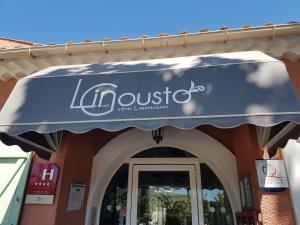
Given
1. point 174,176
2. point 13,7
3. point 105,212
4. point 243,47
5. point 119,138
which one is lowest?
point 105,212

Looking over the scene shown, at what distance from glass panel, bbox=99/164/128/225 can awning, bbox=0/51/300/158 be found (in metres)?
3.83

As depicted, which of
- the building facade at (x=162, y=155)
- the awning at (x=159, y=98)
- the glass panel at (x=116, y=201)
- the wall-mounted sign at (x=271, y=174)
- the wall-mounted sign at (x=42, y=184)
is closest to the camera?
the awning at (x=159, y=98)

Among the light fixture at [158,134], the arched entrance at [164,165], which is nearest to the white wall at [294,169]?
the arched entrance at [164,165]

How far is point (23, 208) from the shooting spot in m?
5.70

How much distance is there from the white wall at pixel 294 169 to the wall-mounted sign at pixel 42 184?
5.24 m

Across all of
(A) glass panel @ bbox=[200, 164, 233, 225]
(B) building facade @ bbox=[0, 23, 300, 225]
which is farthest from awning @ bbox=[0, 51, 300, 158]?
(A) glass panel @ bbox=[200, 164, 233, 225]

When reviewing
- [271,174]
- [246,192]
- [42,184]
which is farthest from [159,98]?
[42,184]

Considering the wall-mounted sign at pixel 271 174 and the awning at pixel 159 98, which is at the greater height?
the awning at pixel 159 98

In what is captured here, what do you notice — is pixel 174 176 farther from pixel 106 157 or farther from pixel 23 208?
pixel 23 208

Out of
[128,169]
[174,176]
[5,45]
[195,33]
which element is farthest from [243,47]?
[5,45]

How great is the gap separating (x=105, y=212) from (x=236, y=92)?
5718mm

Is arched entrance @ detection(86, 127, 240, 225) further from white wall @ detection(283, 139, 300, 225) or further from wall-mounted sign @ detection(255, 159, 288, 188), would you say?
white wall @ detection(283, 139, 300, 225)

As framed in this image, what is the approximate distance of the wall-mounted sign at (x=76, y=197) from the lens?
244 inches

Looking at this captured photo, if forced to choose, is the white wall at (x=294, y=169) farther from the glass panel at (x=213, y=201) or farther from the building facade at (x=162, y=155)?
the glass panel at (x=213, y=201)
